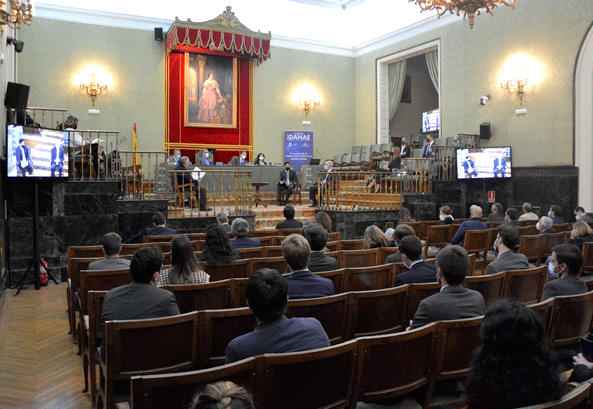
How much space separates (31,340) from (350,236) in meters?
5.80

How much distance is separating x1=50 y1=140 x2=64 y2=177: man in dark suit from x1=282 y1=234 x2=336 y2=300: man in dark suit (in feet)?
15.3

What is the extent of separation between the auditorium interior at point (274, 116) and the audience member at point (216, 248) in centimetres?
102

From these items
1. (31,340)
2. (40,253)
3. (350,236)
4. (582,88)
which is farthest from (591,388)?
(582,88)

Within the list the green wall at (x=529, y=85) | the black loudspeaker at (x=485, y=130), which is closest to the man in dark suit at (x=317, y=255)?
the green wall at (x=529, y=85)

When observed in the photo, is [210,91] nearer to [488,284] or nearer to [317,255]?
[317,255]

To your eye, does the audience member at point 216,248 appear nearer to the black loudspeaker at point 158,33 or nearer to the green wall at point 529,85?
the green wall at point 529,85

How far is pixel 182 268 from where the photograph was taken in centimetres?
325

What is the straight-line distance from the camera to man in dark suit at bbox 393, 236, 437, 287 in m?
3.24

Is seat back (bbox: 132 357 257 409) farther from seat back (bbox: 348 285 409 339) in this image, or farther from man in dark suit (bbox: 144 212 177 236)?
man in dark suit (bbox: 144 212 177 236)

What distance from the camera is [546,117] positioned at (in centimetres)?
1004

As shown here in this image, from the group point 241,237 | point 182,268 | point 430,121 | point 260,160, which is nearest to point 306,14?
point 260,160

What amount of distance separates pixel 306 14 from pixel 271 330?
45.4 feet

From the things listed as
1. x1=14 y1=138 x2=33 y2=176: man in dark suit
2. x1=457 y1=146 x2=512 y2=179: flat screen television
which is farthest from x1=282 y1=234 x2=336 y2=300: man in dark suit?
x1=457 y1=146 x2=512 y2=179: flat screen television

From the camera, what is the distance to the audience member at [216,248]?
12.6 ft
